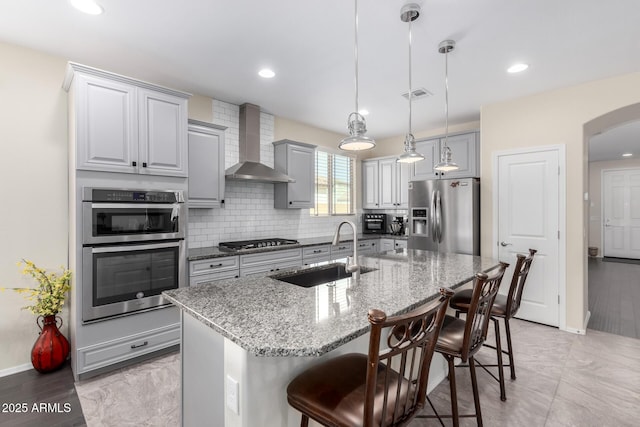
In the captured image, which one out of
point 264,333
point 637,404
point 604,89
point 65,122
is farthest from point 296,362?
point 604,89

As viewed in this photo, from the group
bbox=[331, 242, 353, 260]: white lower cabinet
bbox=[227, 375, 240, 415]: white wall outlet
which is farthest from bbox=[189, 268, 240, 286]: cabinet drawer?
bbox=[227, 375, 240, 415]: white wall outlet

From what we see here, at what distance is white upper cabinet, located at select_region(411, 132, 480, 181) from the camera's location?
14.1ft

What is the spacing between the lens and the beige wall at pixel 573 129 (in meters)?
3.18

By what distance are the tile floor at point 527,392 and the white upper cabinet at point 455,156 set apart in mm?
2372

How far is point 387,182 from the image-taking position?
17.9ft

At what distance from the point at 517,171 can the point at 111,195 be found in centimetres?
443

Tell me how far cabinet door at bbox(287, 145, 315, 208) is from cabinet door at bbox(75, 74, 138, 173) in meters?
2.06

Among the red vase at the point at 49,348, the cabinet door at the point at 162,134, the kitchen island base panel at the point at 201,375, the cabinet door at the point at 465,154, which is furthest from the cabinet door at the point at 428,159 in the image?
the red vase at the point at 49,348

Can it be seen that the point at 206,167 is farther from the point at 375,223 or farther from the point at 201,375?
the point at 375,223

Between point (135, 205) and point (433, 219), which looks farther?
A: point (433, 219)

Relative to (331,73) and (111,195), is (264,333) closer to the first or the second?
(111,195)

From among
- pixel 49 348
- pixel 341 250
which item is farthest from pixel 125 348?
pixel 341 250

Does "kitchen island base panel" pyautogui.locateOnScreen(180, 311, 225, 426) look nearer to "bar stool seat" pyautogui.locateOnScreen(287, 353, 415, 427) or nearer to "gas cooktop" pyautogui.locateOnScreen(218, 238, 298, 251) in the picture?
"bar stool seat" pyautogui.locateOnScreen(287, 353, 415, 427)

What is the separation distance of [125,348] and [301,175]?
115 inches
